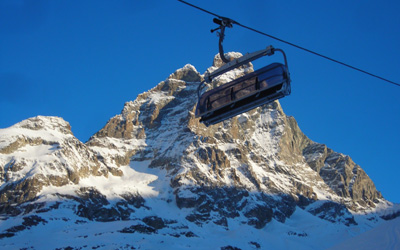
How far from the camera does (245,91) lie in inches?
A: 627

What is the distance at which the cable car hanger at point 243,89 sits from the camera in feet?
50.6

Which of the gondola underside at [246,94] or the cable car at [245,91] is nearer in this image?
the cable car at [245,91]

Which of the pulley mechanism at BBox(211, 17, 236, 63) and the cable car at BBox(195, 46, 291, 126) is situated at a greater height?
the pulley mechanism at BBox(211, 17, 236, 63)

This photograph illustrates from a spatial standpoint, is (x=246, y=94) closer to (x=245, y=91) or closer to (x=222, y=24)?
(x=245, y=91)

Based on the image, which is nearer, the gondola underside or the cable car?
the cable car

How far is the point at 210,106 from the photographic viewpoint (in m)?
16.6

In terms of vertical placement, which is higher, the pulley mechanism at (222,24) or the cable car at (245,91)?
the pulley mechanism at (222,24)

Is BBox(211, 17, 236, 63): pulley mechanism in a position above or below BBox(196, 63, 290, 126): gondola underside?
above

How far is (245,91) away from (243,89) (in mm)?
166

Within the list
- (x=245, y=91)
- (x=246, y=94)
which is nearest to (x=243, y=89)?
(x=245, y=91)

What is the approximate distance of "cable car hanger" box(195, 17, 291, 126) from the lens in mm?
15430

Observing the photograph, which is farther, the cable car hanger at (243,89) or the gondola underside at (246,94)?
the gondola underside at (246,94)

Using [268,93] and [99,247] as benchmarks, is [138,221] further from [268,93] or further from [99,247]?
[268,93]

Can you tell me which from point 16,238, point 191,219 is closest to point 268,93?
point 16,238
